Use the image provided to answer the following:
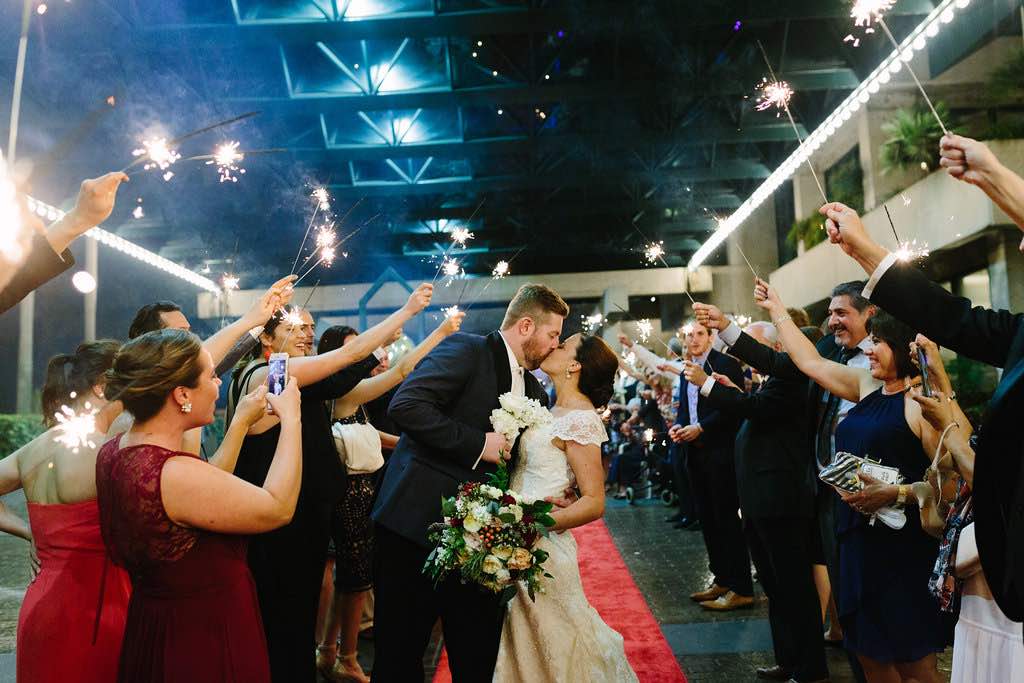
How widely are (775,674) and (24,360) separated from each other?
12.5 meters

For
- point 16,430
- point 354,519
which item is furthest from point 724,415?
point 16,430

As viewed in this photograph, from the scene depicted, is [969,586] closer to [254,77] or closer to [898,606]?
[898,606]

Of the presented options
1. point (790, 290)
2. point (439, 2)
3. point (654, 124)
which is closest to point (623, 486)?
point (654, 124)

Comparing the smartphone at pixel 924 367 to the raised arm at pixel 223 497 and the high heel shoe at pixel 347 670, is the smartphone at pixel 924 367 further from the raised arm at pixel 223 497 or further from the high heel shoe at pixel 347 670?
the high heel shoe at pixel 347 670

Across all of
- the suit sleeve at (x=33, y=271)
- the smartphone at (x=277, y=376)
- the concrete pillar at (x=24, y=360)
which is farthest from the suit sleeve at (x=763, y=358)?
the concrete pillar at (x=24, y=360)

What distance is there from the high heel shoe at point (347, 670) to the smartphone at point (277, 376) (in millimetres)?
2317

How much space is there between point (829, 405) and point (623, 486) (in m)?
8.35

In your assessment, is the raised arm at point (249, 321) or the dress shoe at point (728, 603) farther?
the dress shoe at point (728, 603)

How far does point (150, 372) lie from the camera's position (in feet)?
6.84

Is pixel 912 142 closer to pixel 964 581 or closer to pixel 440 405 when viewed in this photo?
pixel 964 581

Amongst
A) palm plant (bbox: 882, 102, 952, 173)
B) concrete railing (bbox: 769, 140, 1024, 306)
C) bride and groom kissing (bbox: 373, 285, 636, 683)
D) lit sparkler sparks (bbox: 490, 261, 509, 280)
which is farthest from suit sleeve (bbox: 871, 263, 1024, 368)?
palm plant (bbox: 882, 102, 952, 173)

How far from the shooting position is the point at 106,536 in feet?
6.95

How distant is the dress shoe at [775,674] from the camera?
12.9 ft

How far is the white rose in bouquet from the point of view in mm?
2539
